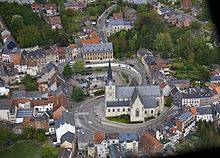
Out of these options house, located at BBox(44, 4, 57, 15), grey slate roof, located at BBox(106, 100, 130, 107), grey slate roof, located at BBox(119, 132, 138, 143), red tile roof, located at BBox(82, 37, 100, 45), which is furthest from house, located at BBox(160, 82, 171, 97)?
house, located at BBox(44, 4, 57, 15)

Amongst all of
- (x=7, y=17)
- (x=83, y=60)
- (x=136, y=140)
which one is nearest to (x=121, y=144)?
(x=136, y=140)

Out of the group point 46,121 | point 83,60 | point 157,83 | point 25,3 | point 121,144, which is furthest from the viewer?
point 25,3

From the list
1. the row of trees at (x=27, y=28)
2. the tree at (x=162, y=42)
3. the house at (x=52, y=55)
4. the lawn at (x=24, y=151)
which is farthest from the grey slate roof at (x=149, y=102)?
the row of trees at (x=27, y=28)

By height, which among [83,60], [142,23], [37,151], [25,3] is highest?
[25,3]

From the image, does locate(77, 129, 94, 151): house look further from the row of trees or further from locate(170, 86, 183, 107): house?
the row of trees

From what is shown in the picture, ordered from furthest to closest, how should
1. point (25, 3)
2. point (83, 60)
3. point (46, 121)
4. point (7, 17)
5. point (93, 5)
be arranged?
point (93, 5), point (25, 3), point (7, 17), point (83, 60), point (46, 121)

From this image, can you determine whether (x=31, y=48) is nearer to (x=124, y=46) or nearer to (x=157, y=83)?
(x=124, y=46)
